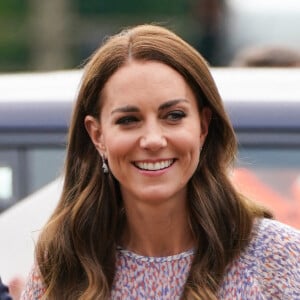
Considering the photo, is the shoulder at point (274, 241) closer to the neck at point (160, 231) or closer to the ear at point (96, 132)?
the neck at point (160, 231)

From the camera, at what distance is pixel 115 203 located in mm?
3936

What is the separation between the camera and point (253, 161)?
464cm

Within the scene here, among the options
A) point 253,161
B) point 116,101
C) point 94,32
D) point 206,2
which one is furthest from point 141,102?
point 94,32

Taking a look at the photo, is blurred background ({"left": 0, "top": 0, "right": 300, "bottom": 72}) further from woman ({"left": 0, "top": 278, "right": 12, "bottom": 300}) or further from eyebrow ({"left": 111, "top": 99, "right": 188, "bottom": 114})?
eyebrow ({"left": 111, "top": 99, "right": 188, "bottom": 114})

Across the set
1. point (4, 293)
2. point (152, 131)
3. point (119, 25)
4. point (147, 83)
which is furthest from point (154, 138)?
point (119, 25)

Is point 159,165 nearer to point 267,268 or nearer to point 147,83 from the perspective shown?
point 147,83

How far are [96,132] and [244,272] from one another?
0.51m

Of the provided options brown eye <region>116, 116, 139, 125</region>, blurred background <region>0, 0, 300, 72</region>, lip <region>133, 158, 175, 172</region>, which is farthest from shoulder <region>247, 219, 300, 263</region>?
blurred background <region>0, 0, 300, 72</region>

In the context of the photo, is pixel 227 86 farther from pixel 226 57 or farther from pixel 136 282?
pixel 226 57

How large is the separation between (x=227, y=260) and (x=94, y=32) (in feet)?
38.1

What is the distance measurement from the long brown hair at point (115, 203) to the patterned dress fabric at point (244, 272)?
0.03 meters

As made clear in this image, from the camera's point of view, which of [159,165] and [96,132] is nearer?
[159,165]

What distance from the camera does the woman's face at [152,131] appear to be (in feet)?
12.0

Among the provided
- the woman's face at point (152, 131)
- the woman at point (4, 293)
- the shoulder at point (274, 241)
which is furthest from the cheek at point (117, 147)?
the woman at point (4, 293)
